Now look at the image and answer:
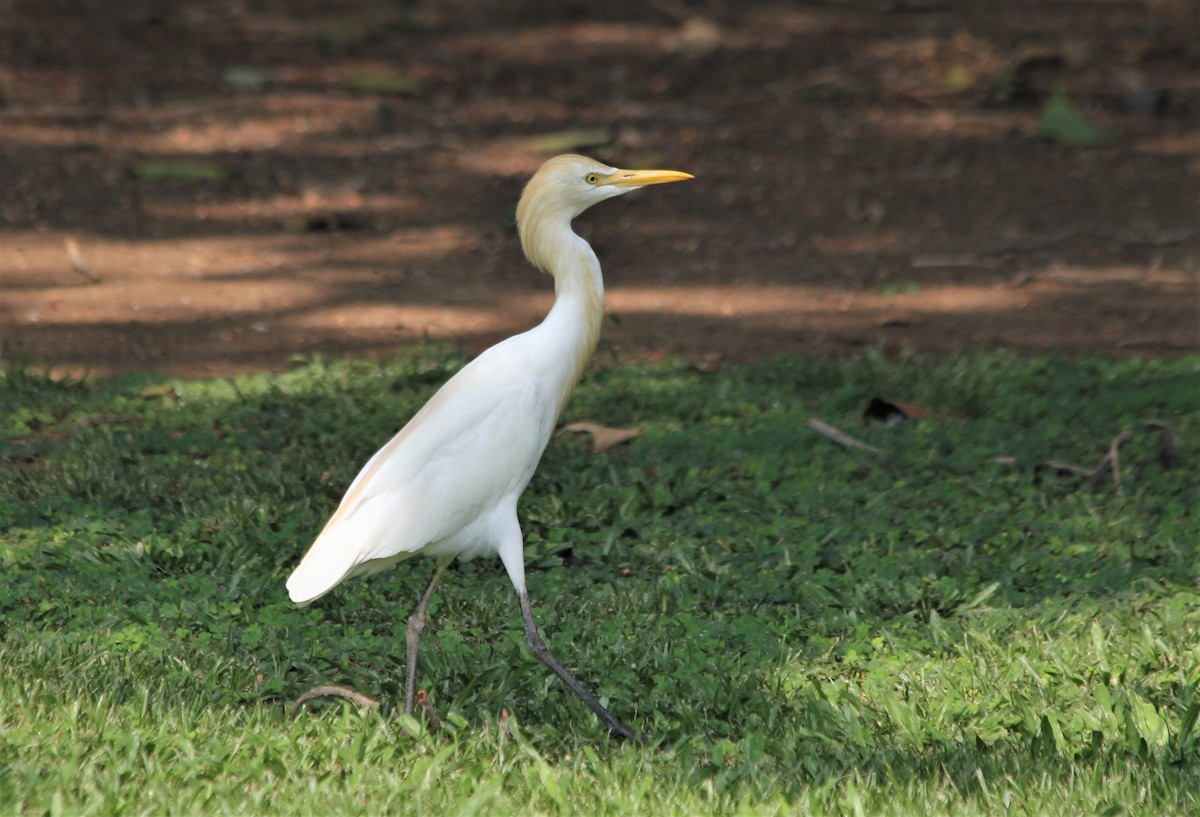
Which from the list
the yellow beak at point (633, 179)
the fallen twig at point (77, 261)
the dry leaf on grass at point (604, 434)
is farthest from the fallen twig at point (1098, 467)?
the fallen twig at point (77, 261)

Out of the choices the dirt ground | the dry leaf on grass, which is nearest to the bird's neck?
the dry leaf on grass

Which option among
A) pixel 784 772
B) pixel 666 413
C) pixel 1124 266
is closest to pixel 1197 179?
pixel 1124 266

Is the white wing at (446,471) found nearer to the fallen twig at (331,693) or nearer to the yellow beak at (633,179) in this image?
the fallen twig at (331,693)

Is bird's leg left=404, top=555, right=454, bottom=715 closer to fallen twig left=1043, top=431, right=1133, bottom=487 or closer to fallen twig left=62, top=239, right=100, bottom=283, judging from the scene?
fallen twig left=1043, top=431, right=1133, bottom=487

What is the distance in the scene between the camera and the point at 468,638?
160 inches

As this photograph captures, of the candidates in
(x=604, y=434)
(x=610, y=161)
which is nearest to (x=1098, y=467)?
(x=604, y=434)

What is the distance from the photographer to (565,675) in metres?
3.59

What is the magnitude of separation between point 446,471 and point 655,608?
81cm

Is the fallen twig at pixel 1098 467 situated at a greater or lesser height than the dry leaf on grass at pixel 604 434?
greater

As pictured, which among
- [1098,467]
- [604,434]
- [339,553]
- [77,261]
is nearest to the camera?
[339,553]

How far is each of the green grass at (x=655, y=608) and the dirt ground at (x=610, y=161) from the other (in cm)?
88

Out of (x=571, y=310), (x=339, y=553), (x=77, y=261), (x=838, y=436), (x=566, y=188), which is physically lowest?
(x=77, y=261)

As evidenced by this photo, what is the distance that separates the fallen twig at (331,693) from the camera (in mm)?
3498

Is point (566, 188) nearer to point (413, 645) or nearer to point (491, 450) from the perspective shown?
point (491, 450)
